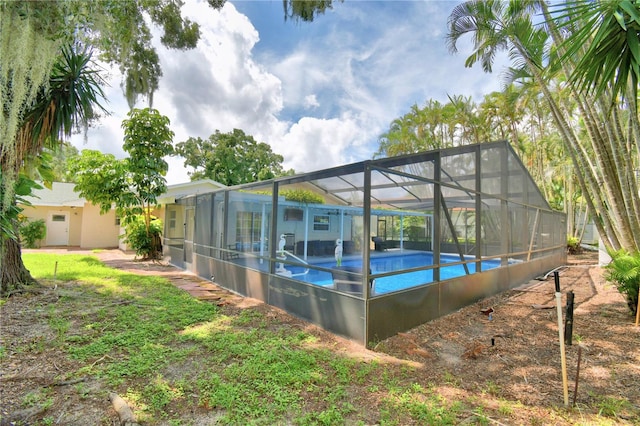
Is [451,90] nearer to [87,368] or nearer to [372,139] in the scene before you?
[372,139]

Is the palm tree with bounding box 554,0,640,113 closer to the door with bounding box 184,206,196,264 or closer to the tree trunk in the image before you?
the tree trunk

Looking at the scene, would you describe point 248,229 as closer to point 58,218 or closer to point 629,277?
point 629,277

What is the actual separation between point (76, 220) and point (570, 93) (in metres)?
21.2

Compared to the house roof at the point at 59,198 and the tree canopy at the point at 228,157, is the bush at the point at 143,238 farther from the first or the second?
the tree canopy at the point at 228,157

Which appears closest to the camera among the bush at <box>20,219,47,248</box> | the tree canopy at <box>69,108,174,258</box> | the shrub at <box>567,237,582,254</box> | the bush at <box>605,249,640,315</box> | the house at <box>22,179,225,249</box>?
the bush at <box>605,249,640,315</box>

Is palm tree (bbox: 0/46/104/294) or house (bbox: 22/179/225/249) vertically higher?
palm tree (bbox: 0/46/104/294)

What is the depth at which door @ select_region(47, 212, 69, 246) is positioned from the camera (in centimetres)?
1542

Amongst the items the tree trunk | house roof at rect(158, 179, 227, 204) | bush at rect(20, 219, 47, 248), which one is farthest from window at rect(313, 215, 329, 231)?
bush at rect(20, 219, 47, 248)

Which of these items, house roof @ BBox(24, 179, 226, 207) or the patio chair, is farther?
house roof @ BBox(24, 179, 226, 207)

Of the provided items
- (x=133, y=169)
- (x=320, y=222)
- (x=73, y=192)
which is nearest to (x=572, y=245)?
(x=320, y=222)

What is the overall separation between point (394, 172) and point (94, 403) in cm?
446

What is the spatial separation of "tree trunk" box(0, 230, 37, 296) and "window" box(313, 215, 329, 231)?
5631mm

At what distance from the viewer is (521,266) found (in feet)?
26.8

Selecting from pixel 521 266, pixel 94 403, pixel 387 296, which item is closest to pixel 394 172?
pixel 387 296
